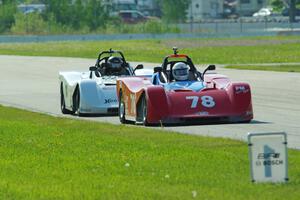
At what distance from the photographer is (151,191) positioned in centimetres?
1219

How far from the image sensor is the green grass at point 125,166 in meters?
12.1

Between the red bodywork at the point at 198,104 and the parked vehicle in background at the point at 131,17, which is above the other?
the red bodywork at the point at 198,104

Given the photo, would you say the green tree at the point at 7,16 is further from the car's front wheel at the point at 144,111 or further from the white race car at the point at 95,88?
the car's front wheel at the point at 144,111

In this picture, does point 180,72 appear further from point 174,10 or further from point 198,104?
point 174,10

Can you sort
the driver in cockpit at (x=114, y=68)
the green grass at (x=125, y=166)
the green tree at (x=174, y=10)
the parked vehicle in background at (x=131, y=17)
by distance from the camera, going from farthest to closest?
1. the parked vehicle in background at (x=131, y=17)
2. the green tree at (x=174, y=10)
3. the driver in cockpit at (x=114, y=68)
4. the green grass at (x=125, y=166)

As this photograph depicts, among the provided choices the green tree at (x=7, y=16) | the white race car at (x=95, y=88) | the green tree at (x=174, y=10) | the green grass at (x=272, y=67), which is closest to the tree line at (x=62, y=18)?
the green tree at (x=7, y=16)

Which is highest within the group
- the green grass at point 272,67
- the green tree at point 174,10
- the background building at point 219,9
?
the green grass at point 272,67

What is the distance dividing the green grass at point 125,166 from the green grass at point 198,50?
35080mm

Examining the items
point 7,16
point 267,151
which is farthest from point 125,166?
point 7,16

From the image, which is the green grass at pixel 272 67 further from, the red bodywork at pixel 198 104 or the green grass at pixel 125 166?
the green grass at pixel 125 166

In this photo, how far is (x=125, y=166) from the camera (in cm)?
1455

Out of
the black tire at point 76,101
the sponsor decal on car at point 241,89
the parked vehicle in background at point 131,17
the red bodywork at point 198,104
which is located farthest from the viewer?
the parked vehicle in background at point 131,17

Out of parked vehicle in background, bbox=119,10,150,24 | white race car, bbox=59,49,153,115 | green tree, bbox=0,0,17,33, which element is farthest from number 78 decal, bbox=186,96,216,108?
parked vehicle in background, bbox=119,10,150,24

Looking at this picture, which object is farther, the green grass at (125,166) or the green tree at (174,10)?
the green tree at (174,10)
